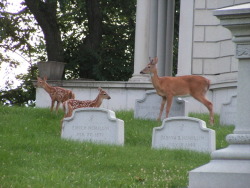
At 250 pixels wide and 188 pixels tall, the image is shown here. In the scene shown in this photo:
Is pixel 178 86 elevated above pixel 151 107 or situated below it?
above

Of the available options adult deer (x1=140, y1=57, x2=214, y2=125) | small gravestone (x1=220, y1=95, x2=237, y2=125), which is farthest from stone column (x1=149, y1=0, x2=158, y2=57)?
small gravestone (x1=220, y1=95, x2=237, y2=125)

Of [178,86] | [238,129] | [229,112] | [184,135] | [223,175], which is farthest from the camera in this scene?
[178,86]

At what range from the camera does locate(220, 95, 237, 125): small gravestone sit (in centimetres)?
2070

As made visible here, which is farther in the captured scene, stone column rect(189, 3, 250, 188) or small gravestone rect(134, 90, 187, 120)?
small gravestone rect(134, 90, 187, 120)

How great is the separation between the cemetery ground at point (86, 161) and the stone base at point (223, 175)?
199 cm

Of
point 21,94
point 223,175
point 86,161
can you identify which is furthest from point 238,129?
point 21,94

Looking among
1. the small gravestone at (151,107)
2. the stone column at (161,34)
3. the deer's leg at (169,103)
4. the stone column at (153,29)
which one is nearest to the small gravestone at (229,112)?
the small gravestone at (151,107)

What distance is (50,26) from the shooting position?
35906mm

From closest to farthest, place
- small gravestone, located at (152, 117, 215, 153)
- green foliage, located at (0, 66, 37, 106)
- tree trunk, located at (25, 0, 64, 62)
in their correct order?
1. small gravestone, located at (152, 117, 215, 153)
2. tree trunk, located at (25, 0, 64, 62)
3. green foliage, located at (0, 66, 37, 106)

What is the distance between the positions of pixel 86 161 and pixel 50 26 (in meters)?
22.5

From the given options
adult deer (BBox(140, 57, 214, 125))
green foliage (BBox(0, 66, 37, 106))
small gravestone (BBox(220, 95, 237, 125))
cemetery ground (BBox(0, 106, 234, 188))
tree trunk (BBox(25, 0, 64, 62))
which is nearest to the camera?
cemetery ground (BBox(0, 106, 234, 188))

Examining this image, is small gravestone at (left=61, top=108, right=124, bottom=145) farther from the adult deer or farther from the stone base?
the stone base

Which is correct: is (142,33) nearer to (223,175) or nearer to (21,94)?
(21,94)

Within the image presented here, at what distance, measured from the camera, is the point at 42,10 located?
116ft
